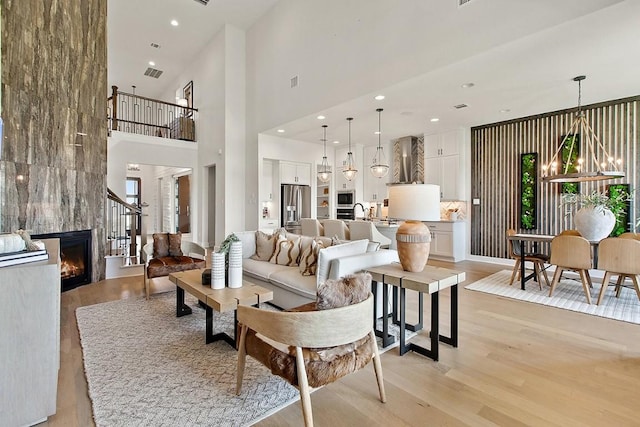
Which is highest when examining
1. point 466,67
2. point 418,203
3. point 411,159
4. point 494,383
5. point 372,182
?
point 466,67

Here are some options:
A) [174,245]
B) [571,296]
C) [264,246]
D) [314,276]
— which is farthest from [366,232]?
[174,245]

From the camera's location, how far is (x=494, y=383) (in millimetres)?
2145

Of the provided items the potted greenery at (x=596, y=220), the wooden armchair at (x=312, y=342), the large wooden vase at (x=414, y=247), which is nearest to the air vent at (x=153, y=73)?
the large wooden vase at (x=414, y=247)

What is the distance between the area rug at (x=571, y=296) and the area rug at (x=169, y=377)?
231 centimetres

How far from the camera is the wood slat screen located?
5160mm

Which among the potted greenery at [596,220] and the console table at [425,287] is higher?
the potted greenery at [596,220]

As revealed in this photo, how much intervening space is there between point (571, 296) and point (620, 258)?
789mm

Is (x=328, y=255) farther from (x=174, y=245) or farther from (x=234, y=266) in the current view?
(x=174, y=245)

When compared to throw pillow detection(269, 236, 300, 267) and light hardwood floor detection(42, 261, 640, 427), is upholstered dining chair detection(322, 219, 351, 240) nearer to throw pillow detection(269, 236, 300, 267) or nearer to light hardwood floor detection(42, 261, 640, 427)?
throw pillow detection(269, 236, 300, 267)

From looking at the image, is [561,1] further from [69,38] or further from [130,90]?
[130,90]

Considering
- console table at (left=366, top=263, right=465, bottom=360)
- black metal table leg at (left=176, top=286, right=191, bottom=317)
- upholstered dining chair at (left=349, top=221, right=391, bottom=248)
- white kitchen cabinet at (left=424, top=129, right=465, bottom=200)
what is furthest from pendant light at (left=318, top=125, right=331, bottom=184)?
console table at (left=366, top=263, right=465, bottom=360)

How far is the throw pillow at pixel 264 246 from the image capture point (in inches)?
165

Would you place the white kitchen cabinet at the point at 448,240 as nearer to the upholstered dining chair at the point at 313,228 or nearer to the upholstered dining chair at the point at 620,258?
the upholstered dining chair at the point at 313,228

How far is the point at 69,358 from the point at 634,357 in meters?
4.60
